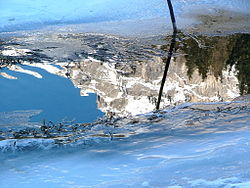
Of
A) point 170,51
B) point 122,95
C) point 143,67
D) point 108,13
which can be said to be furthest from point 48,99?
point 108,13

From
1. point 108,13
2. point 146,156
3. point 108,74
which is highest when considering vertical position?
point 108,13

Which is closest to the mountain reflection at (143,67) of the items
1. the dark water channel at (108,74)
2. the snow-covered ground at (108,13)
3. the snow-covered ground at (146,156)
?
the dark water channel at (108,74)

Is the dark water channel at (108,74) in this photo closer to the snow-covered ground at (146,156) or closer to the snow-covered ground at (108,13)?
the snow-covered ground at (108,13)

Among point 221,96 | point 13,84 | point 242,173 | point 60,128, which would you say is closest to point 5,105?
point 13,84

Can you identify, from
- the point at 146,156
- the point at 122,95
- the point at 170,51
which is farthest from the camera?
the point at 170,51

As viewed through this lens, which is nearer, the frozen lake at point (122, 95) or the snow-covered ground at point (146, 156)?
the snow-covered ground at point (146, 156)

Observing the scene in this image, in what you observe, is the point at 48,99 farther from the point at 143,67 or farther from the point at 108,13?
the point at 108,13

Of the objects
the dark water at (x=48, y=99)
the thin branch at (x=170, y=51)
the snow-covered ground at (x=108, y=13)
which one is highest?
the snow-covered ground at (x=108, y=13)

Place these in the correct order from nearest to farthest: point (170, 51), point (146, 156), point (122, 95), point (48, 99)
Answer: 1. point (146, 156)
2. point (48, 99)
3. point (122, 95)
4. point (170, 51)

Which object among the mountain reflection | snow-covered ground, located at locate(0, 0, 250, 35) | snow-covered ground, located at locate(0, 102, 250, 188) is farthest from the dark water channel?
snow-covered ground, located at locate(0, 102, 250, 188)
